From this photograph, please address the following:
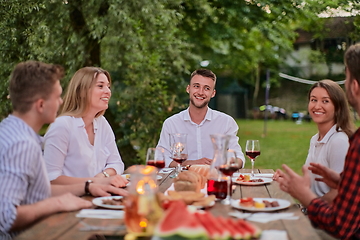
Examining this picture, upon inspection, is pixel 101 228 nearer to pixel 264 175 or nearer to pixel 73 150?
pixel 73 150

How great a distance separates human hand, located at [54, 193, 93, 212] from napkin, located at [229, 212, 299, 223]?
2.43 ft

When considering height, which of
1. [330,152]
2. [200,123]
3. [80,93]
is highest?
[80,93]

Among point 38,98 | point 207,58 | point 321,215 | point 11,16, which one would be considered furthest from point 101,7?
point 207,58

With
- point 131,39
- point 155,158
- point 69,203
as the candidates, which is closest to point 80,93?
point 155,158

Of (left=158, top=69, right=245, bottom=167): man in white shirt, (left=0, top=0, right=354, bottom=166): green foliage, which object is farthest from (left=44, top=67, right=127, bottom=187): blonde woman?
(left=0, top=0, right=354, bottom=166): green foliage

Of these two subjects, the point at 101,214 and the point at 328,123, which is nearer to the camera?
the point at 101,214

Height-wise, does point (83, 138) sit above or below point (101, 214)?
above

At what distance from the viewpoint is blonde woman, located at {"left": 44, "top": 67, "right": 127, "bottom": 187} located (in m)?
3.13

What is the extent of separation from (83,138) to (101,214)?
48.7 inches

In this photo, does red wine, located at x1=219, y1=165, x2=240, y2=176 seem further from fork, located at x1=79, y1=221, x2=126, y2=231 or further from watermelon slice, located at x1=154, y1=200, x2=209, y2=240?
watermelon slice, located at x1=154, y1=200, x2=209, y2=240

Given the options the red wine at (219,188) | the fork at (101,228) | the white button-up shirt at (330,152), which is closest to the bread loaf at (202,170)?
the red wine at (219,188)

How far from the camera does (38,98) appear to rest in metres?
2.26

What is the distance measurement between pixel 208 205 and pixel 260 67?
30725mm

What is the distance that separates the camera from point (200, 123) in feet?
15.6
